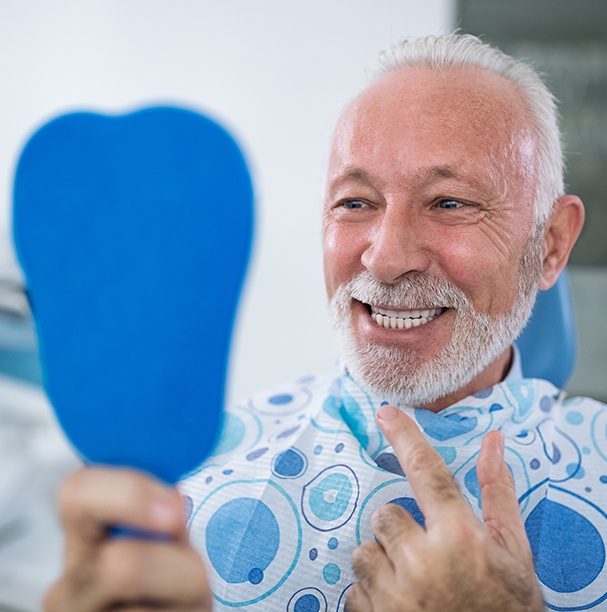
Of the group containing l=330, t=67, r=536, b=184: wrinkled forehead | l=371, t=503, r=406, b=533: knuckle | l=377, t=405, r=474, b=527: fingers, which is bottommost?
l=371, t=503, r=406, b=533: knuckle

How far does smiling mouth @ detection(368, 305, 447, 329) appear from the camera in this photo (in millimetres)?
909

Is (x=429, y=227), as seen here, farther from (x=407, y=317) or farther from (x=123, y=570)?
(x=123, y=570)

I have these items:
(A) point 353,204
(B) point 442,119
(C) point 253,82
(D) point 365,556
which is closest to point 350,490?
(D) point 365,556

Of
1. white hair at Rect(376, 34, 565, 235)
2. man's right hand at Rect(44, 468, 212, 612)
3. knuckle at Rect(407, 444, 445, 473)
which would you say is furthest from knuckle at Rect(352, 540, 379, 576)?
white hair at Rect(376, 34, 565, 235)

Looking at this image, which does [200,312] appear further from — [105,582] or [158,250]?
[105,582]

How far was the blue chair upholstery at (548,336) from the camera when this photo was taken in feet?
3.95

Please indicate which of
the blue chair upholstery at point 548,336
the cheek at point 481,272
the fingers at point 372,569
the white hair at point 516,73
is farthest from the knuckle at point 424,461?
the blue chair upholstery at point 548,336

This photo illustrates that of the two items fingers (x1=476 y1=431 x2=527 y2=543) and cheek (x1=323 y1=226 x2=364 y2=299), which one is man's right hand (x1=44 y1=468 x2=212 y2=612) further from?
cheek (x1=323 y1=226 x2=364 y2=299)

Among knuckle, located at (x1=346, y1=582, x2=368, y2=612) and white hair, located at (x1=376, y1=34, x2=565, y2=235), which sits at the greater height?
white hair, located at (x1=376, y1=34, x2=565, y2=235)

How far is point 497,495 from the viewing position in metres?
0.68

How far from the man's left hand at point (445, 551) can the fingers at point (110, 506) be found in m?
0.25

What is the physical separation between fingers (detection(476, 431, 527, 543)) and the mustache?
0.77ft

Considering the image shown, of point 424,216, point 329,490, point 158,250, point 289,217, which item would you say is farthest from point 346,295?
point 289,217

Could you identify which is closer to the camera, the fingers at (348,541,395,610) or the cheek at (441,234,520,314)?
the fingers at (348,541,395,610)
